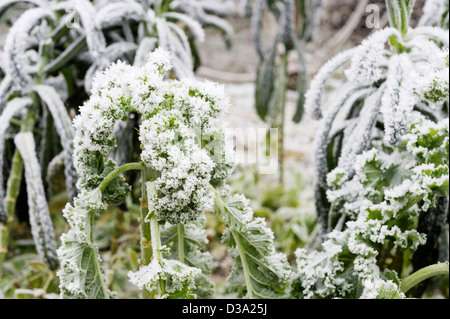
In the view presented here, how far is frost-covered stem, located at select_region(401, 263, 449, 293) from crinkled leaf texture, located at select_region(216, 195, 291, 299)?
0.26 m

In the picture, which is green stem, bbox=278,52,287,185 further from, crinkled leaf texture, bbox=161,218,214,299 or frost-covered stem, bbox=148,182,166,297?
frost-covered stem, bbox=148,182,166,297

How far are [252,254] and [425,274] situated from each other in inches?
14.6

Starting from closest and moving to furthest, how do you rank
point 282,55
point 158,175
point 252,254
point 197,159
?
point 197,159
point 158,175
point 252,254
point 282,55

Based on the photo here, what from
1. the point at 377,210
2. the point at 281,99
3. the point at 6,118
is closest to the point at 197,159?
the point at 377,210

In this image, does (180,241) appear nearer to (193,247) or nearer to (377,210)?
(193,247)

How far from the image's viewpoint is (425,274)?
1022mm

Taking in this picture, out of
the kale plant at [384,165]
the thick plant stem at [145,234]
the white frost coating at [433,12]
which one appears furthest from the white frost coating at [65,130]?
A: the white frost coating at [433,12]

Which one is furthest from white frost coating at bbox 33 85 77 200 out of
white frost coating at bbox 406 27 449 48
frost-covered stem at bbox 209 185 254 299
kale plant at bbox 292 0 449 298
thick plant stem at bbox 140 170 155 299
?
white frost coating at bbox 406 27 449 48

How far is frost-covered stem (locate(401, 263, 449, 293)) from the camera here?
1.00 metres

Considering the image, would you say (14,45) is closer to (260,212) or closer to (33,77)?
(33,77)

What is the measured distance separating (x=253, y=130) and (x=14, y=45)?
5.01ft

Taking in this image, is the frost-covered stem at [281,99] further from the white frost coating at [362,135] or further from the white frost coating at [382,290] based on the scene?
the white frost coating at [382,290]

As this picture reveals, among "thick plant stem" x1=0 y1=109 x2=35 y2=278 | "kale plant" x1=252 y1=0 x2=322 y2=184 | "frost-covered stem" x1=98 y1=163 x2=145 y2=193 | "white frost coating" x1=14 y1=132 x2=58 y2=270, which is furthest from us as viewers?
"kale plant" x1=252 y1=0 x2=322 y2=184
